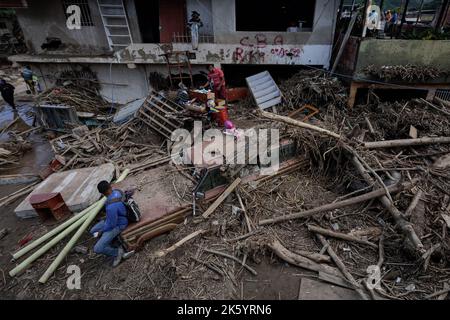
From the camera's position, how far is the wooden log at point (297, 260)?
4875mm

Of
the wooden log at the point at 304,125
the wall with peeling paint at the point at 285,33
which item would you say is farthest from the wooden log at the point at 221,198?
the wall with peeling paint at the point at 285,33

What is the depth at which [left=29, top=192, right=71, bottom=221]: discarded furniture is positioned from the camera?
6.16 m

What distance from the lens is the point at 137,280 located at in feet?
16.2

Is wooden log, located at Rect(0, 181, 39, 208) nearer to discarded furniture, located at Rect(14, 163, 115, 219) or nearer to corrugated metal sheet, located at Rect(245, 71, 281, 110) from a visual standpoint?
discarded furniture, located at Rect(14, 163, 115, 219)

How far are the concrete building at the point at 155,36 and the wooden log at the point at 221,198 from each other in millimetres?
7950

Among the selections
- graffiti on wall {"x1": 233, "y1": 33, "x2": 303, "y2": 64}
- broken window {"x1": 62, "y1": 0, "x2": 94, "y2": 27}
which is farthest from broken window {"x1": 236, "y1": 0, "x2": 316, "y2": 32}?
broken window {"x1": 62, "y1": 0, "x2": 94, "y2": 27}

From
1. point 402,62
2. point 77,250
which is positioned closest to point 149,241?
point 77,250

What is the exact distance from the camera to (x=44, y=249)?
220 inches

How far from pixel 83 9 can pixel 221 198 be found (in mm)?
13161

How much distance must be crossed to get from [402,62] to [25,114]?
1862 cm

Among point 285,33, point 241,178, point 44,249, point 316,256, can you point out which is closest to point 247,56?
point 285,33

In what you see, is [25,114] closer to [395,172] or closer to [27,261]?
[27,261]

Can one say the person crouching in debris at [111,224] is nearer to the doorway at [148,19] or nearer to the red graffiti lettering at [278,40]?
the red graffiti lettering at [278,40]

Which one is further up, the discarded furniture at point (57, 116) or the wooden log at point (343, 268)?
the discarded furniture at point (57, 116)
